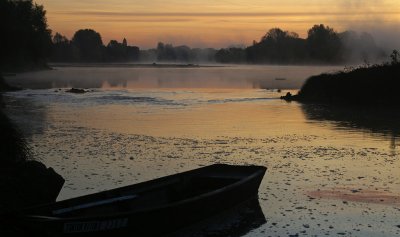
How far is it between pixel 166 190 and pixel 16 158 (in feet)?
23.1

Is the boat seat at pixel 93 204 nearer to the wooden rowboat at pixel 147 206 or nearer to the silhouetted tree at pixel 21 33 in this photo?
the wooden rowboat at pixel 147 206

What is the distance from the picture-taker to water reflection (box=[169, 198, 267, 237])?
12.5m

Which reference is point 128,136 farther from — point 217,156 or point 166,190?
point 166,190

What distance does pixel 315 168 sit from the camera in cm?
1920

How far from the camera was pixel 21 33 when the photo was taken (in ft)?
335

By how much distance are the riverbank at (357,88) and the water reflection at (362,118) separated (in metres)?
3.36

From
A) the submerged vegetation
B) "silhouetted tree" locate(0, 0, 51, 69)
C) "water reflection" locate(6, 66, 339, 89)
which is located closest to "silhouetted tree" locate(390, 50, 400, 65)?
the submerged vegetation

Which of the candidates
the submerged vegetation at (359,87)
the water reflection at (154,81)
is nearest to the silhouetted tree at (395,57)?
the submerged vegetation at (359,87)

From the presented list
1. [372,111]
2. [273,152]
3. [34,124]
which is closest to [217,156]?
[273,152]

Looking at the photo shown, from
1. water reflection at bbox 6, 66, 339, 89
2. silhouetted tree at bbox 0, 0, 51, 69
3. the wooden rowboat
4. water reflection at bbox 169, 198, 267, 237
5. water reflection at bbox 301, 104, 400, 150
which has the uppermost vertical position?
silhouetted tree at bbox 0, 0, 51, 69

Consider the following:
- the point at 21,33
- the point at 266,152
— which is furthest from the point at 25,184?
the point at 21,33

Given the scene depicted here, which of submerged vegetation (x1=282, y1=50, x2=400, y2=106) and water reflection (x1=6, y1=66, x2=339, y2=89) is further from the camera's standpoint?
water reflection (x1=6, y1=66, x2=339, y2=89)

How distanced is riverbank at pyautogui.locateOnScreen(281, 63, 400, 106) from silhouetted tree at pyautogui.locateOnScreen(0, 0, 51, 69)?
55.6 m

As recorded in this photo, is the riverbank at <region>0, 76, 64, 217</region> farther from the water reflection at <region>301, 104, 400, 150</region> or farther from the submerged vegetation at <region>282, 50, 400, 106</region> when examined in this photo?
the submerged vegetation at <region>282, 50, 400, 106</region>
